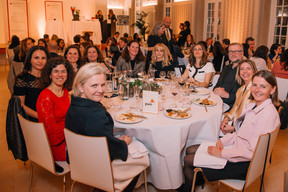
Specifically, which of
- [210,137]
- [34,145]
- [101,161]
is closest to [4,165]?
[34,145]

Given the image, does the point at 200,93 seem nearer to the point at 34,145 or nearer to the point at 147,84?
the point at 147,84

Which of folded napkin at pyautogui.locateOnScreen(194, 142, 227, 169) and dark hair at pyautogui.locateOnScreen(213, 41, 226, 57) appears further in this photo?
dark hair at pyautogui.locateOnScreen(213, 41, 226, 57)

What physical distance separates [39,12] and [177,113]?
13561mm

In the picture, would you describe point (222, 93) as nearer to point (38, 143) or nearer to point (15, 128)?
point (38, 143)

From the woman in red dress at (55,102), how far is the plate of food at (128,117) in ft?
1.81

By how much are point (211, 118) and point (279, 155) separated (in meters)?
1.67

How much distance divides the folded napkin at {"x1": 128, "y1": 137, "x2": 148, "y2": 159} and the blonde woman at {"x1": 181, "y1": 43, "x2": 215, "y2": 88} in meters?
1.91

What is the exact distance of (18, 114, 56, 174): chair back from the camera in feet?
6.68

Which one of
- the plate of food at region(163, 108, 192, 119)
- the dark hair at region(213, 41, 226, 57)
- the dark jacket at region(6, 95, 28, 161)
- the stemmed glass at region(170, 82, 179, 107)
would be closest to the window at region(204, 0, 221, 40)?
the dark hair at region(213, 41, 226, 57)

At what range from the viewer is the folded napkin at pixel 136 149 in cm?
209

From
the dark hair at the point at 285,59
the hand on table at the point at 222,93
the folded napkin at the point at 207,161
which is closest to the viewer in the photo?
the folded napkin at the point at 207,161

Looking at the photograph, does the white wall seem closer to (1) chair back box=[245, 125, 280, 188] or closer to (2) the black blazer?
(2) the black blazer

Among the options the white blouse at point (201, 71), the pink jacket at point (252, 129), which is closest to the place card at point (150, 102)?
the pink jacket at point (252, 129)

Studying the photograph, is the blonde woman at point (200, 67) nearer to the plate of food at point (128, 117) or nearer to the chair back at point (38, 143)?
the plate of food at point (128, 117)
